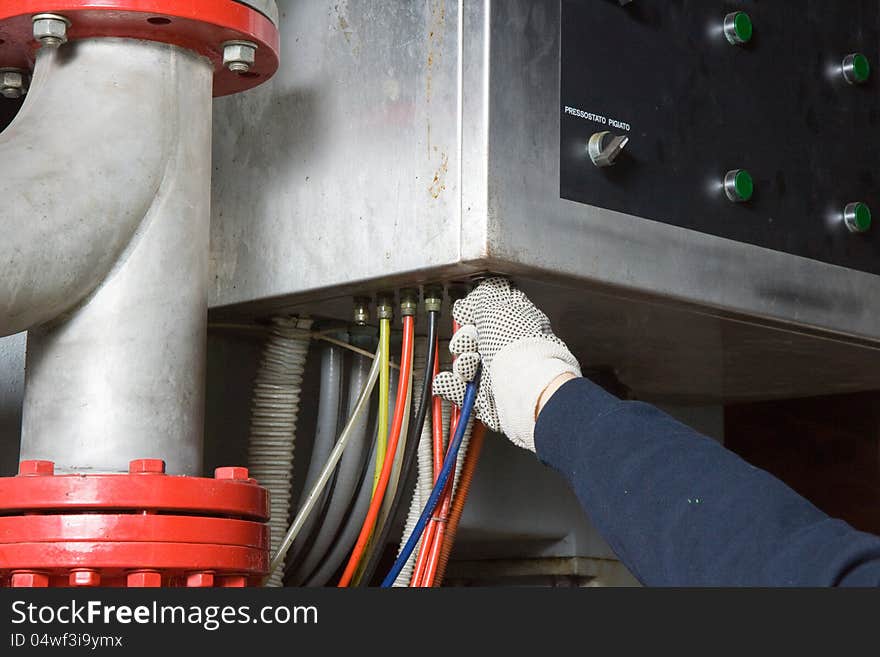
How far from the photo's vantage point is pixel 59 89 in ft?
3.13

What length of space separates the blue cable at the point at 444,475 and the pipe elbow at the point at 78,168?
13.6 inches

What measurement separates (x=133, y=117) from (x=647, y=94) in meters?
0.48

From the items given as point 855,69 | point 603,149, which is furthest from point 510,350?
point 855,69

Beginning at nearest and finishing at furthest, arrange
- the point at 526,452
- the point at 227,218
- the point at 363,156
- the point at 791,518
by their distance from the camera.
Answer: the point at 791,518
the point at 363,156
the point at 227,218
the point at 526,452

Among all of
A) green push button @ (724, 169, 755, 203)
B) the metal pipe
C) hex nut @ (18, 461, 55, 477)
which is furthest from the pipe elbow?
green push button @ (724, 169, 755, 203)

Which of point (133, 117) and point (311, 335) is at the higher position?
point (133, 117)

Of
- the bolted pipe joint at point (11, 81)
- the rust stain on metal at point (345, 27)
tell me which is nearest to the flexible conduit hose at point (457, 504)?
the rust stain on metal at point (345, 27)

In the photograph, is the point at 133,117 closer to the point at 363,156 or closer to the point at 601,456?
the point at 363,156

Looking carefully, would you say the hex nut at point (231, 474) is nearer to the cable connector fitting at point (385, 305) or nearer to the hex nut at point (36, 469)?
the hex nut at point (36, 469)

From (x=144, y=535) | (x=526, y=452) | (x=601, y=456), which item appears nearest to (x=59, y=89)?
(x=144, y=535)

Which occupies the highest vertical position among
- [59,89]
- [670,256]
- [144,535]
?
[59,89]

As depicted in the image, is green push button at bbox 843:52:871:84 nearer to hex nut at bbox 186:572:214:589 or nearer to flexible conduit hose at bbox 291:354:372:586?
flexible conduit hose at bbox 291:354:372:586

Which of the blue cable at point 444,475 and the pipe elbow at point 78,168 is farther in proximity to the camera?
the blue cable at point 444,475

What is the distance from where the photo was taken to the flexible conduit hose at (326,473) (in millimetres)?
1119
